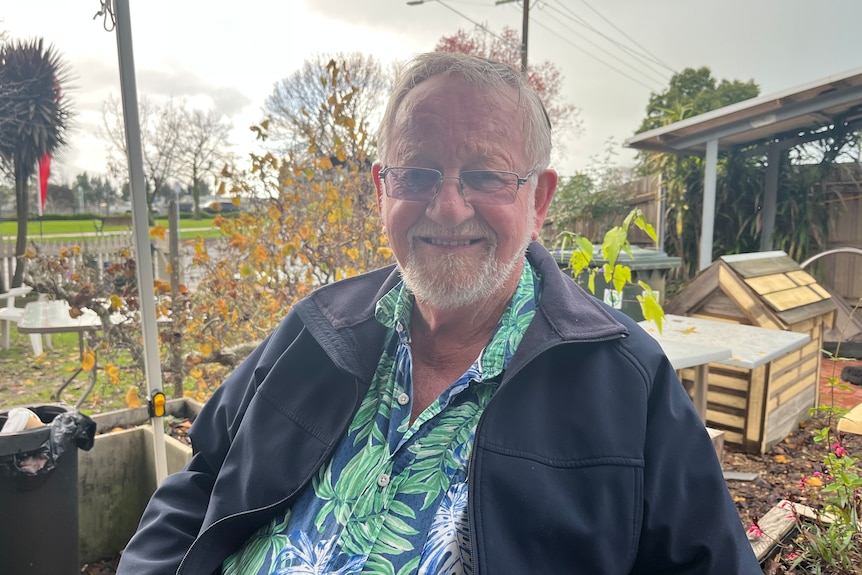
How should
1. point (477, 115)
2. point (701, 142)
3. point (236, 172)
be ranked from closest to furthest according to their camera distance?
point (477, 115), point (236, 172), point (701, 142)

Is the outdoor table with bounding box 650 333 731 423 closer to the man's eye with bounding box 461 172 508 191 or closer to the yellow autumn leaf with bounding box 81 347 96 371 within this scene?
the man's eye with bounding box 461 172 508 191

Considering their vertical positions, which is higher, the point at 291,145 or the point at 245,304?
the point at 291,145

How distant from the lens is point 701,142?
6.82 meters

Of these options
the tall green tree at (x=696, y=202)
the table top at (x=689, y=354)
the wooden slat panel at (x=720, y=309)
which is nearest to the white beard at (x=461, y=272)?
the table top at (x=689, y=354)

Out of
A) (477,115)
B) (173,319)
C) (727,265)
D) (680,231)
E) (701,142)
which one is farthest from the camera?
(680,231)

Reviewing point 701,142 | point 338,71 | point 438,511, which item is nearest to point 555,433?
point 438,511

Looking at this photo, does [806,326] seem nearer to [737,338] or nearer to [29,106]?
[737,338]

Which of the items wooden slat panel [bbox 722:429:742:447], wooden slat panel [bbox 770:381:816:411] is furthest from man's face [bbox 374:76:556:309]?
wooden slat panel [bbox 770:381:816:411]

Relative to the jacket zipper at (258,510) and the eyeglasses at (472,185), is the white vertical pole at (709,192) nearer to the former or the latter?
the eyeglasses at (472,185)

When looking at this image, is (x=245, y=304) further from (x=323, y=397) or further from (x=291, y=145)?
(x=323, y=397)

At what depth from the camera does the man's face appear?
1.30 m

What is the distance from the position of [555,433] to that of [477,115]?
72cm

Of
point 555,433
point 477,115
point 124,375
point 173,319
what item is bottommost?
point 124,375

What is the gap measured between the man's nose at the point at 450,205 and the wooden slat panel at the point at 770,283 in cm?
314
